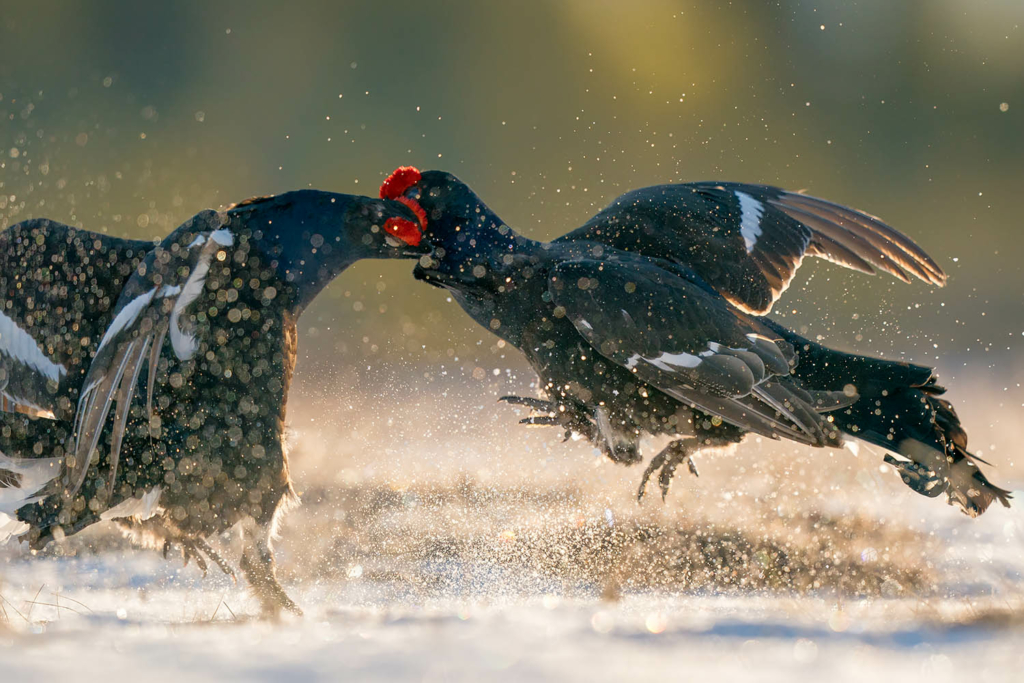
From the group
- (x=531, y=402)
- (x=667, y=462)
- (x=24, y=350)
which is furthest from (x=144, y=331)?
(x=667, y=462)

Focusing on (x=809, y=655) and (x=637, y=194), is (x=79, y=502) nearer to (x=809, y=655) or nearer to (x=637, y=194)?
(x=809, y=655)

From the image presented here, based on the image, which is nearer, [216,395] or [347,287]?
[216,395]

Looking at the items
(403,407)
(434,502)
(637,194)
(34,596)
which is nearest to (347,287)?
(403,407)

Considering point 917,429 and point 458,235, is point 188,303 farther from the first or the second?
point 917,429

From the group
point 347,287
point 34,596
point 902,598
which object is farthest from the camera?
point 347,287

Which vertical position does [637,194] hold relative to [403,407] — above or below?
above

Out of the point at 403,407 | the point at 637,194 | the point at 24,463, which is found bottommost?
the point at 24,463
